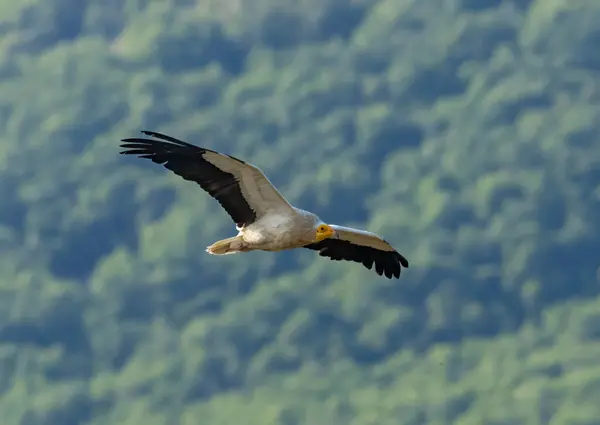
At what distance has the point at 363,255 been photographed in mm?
32062

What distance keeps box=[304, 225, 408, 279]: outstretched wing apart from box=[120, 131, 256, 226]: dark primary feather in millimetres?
3071

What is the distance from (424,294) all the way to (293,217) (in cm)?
10671

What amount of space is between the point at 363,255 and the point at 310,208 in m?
104

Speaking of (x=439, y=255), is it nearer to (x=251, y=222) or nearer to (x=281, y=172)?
(x=281, y=172)

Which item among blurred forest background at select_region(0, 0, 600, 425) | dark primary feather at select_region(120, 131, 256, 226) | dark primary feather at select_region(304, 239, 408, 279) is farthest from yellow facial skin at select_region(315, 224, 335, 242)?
blurred forest background at select_region(0, 0, 600, 425)

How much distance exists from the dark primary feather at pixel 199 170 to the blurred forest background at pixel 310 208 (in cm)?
8685

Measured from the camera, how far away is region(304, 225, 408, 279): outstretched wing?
31156 millimetres

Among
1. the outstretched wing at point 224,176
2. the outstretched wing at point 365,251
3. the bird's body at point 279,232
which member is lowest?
the bird's body at point 279,232

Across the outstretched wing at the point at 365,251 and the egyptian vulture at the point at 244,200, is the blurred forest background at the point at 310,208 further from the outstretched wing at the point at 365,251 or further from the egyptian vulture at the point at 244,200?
the egyptian vulture at the point at 244,200

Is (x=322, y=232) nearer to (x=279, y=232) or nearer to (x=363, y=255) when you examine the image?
(x=279, y=232)

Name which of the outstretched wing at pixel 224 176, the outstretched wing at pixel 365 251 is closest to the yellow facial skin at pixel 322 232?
the outstretched wing at pixel 224 176

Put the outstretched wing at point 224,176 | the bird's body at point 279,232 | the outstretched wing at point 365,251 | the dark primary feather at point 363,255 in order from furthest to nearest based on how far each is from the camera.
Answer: the dark primary feather at point 363,255 → the outstretched wing at point 365,251 → the bird's body at point 279,232 → the outstretched wing at point 224,176

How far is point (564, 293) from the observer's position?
134625 mm

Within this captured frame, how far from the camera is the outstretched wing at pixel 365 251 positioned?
31.2 metres
